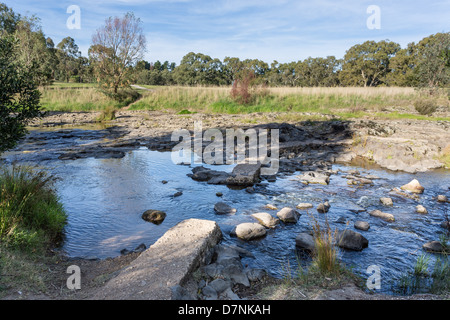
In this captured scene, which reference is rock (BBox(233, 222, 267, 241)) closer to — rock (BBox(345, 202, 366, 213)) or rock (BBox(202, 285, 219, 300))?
rock (BBox(202, 285, 219, 300))

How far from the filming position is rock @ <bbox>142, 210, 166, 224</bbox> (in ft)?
19.3

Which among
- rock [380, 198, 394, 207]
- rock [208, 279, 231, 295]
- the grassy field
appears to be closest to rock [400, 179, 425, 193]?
rock [380, 198, 394, 207]

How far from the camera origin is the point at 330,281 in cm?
351

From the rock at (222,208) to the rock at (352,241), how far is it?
Answer: 2.33 m

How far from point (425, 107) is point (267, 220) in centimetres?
1839

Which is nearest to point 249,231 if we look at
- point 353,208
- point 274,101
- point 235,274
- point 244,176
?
point 235,274

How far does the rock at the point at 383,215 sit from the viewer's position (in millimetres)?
5844

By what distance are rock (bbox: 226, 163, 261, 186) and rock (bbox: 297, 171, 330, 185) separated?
54.2 inches

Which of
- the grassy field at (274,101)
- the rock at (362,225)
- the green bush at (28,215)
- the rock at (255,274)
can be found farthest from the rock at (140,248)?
the grassy field at (274,101)

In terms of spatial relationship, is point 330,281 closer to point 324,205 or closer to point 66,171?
point 324,205

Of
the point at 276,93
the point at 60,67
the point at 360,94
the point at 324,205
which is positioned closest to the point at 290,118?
the point at 276,93

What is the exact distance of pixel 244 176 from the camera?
26.7 feet

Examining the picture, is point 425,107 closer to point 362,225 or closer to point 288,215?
point 362,225

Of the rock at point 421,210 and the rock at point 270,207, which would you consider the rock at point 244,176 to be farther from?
the rock at point 421,210
